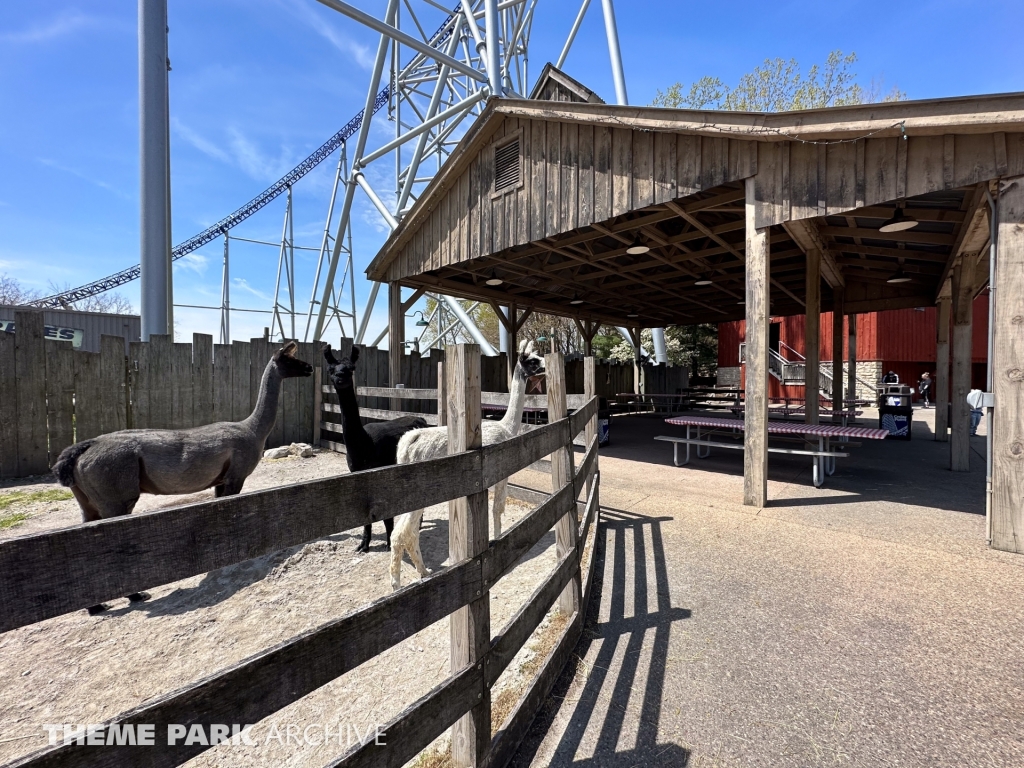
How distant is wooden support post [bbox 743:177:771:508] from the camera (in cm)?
530

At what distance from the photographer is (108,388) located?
7512 millimetres

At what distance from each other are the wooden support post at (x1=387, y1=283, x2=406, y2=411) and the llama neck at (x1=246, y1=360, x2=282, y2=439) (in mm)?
6175

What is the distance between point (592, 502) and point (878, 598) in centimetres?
219

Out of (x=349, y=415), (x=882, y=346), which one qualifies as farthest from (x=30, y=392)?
(x=882, y=346)

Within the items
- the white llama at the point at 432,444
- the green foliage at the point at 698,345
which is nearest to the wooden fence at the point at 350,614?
the white llama at the point at 432,444

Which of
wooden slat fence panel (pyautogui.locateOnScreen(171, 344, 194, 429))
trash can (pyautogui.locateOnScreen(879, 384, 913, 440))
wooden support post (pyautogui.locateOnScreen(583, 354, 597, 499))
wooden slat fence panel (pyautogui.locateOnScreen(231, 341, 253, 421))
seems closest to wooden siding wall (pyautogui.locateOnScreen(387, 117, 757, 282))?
wooden support post (pyautogui.locateOnScreen(583, 354, 597, 499))

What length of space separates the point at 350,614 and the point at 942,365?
12.7 metres

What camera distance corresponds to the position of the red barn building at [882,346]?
73.9 ft

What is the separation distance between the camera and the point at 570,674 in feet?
8.32

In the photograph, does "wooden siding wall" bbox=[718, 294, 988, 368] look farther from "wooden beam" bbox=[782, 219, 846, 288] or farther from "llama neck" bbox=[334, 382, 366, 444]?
"llama neck" bbox=[334, 382, 366, 444]

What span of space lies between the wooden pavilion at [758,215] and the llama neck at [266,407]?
4.75 meters

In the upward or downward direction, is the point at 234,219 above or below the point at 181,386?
above

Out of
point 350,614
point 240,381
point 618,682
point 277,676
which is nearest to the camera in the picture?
point 277,676

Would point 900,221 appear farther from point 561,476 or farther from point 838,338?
point 838,338
